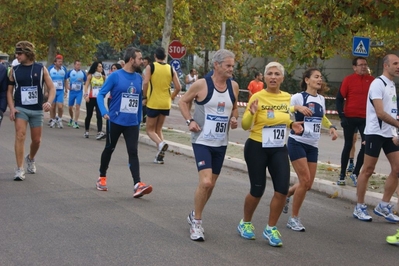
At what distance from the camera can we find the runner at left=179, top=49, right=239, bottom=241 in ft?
24.9

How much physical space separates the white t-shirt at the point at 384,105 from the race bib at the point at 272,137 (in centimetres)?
165

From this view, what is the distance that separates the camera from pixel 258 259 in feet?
22.6

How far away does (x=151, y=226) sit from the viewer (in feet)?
26.4

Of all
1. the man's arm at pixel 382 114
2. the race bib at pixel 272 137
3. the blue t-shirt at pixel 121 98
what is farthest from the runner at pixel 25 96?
the man's arm at pixel 382 114

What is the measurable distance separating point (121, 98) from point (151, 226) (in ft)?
8.12

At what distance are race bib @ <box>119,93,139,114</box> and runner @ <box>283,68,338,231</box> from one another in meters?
2.39

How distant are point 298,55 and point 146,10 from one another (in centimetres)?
1260

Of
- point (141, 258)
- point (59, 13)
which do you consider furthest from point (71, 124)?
point (141, 258)

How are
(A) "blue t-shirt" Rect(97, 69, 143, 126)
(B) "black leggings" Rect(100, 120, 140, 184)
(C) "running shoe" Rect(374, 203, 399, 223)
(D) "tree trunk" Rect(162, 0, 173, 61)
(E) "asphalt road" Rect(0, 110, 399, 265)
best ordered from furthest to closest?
1. (D) "tree trunk" Rect(162, 0, 173, 61)
2. (A) "blue t-shirt" Rect(97, 69, 143, 126)
3. (B) "black leggings" Rect(100, 120, 140, 184)
4. (C) "running shoe" Rect(374, 203, 399, 223)
5. (E) "asphalt road" Rect(0, 110, 399, 265)

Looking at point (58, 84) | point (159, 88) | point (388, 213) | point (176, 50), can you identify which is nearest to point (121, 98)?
point (388, 213)

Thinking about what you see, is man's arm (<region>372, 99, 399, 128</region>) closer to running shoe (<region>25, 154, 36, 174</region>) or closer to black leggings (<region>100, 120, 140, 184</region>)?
black leggings (<region>100, 120, 140, 184</region>)

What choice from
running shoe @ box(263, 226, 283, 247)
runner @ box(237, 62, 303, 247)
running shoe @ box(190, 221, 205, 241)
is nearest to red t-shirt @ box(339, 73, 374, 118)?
runner @ box(237, 62, 303, 247)

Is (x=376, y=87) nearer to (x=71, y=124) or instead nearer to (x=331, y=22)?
(x=331, y=22)

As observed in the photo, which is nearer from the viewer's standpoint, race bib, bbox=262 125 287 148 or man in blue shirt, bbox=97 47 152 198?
race bib, bbox=262 125 287 148
